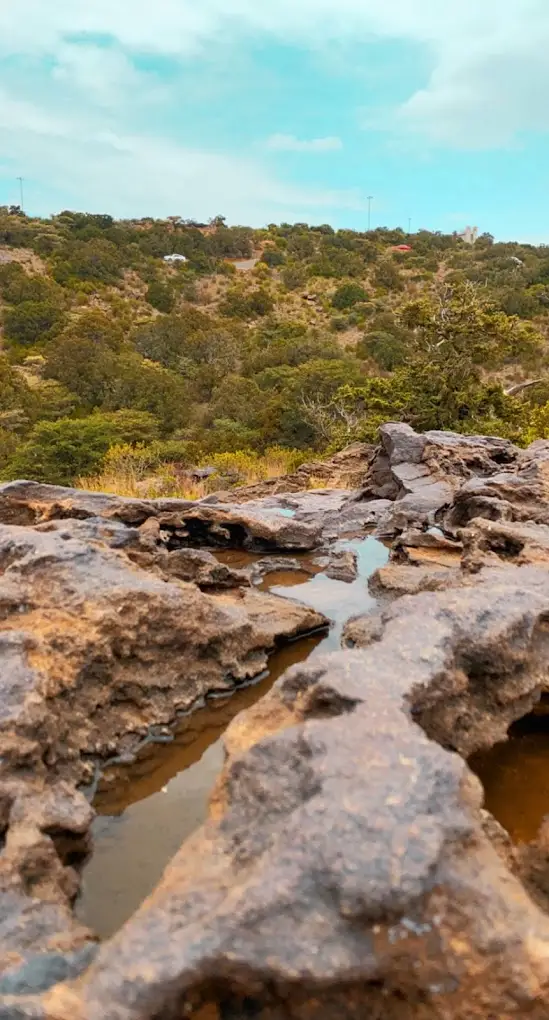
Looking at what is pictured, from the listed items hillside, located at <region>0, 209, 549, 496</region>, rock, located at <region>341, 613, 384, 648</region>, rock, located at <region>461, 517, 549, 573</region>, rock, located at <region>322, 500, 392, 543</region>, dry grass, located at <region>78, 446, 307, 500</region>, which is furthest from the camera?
hillside, located at <region>0, 209, 549, 496</region>

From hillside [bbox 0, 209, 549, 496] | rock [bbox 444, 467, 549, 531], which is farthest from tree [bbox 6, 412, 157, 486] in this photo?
rock [bbox 444, 467, 549, 531]

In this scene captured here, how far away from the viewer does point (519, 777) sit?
3057 millimetres

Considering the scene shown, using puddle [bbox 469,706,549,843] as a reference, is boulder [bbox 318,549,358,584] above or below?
above

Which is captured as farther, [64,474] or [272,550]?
[64,474]

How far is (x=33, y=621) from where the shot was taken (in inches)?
148

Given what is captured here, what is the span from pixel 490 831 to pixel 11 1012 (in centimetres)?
147

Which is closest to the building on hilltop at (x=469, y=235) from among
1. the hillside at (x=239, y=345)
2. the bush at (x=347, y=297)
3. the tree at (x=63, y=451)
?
the hillside at (x=239, y=345)

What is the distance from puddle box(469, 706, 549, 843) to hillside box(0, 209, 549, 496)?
8444 mm

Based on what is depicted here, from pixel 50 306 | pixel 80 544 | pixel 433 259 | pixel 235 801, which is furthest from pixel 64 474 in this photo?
pixel 433 259

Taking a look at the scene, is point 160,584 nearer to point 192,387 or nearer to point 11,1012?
point 11,1012

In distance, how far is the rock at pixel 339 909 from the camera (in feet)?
5.66

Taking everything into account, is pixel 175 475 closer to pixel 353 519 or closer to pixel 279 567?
pixel 353 519

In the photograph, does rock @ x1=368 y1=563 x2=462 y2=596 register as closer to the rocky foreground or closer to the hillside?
the rocky foreground

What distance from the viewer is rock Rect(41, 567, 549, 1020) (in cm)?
172
